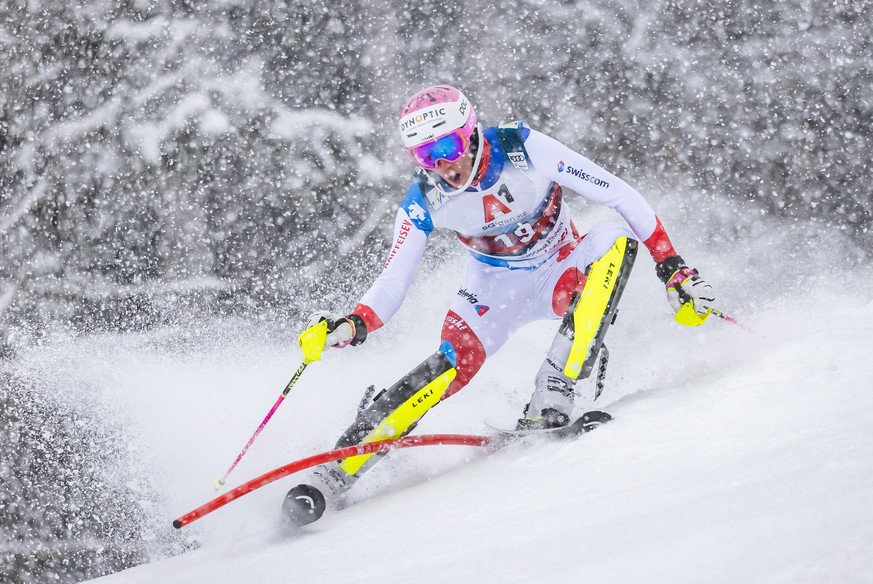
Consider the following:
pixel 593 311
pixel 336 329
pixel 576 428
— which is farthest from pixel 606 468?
pixel 336 329

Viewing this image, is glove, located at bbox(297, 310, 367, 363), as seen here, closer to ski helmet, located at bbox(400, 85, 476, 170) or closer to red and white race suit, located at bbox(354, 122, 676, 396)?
red and white race suit, located at bbox(354, 122, 676, 396)

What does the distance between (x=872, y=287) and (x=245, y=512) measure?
13.6ft

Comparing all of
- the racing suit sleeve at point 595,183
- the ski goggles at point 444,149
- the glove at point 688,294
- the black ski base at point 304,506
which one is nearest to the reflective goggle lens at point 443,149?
the ski goggles at point 444,149

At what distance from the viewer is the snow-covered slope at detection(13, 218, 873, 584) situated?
1.50 metres

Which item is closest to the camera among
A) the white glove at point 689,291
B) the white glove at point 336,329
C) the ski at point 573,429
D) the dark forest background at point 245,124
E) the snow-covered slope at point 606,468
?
the snow-covered slope at point 606,468

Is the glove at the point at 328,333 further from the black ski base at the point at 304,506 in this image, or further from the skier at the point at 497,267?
the black ski base at the point at 304,506

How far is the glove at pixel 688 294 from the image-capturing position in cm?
317

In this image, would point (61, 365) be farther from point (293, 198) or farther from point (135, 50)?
point (135, 50)

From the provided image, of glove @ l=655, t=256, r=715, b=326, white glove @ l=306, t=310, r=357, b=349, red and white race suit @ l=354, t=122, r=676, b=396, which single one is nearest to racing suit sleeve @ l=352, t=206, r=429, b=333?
red and white race suit @ l=354, t=122, r=676, b=396

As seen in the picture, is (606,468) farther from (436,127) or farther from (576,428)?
(436,127)

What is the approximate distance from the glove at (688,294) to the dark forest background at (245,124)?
9.74 feet

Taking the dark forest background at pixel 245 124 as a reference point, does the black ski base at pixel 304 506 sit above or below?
below

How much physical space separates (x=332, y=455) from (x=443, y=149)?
1435 millimetres

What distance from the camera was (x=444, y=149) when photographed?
3277mm
